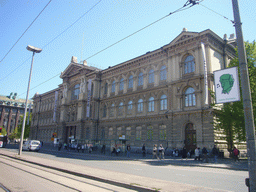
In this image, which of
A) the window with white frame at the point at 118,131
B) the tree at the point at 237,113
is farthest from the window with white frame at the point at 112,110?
the tree at the point at 237,113

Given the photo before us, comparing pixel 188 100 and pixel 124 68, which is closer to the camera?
pixel 188 100

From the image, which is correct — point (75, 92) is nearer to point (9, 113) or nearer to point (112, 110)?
point (112, 110)

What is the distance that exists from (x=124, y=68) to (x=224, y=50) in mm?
17889

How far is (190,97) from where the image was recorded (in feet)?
96.2

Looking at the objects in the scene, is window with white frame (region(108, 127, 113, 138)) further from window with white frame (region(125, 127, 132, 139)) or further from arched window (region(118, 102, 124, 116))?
window with white frame (region(125, 127, 132, 139))

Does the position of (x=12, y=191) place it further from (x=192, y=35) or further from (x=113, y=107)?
(x=113, y=107)

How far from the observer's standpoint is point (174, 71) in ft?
104

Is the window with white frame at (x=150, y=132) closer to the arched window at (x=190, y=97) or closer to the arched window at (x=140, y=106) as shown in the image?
the arched window at (x=140, y=106)

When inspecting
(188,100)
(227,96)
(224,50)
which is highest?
(224,50)

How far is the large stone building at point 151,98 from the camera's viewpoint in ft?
93.2

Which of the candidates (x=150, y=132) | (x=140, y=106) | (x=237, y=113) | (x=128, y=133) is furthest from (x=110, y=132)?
(x=237, y=113)

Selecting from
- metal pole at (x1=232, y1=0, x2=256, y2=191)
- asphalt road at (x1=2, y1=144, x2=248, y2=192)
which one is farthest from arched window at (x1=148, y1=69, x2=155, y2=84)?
metal pole at (x1=232, y1=0, x2=256, y2=191)

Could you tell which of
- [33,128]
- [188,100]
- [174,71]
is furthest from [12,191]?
[33,128]

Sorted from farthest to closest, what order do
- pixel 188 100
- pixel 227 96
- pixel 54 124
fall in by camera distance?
pixel 54 124 < pixel 188 100 < pixel 227 96
